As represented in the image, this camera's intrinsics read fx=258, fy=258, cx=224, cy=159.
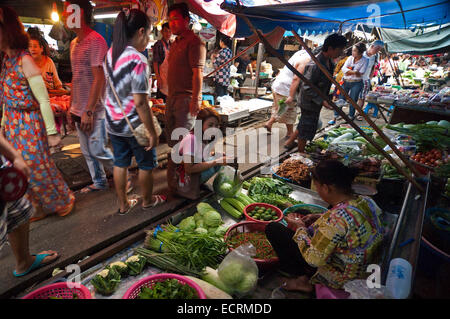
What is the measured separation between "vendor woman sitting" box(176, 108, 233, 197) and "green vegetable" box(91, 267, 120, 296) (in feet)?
4.80

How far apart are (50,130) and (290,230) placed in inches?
104

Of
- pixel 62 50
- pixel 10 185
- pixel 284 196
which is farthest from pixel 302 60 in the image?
pixel 62 50

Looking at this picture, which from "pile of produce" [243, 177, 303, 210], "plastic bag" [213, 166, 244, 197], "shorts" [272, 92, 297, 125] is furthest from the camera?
"shorts" [272, 92, 297, 125]

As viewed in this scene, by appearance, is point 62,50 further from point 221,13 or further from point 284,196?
point 284,196

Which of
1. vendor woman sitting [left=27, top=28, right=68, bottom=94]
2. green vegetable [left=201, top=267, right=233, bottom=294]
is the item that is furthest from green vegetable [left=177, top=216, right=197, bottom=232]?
vendor woman sitting [left=27, top=28, right=68, bottom=94]

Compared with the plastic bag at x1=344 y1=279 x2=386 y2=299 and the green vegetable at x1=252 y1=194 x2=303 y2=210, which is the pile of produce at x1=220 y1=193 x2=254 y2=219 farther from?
the plastic bag at x1=344 y1=279 x2=386 y2=299

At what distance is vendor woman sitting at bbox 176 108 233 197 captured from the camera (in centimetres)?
313

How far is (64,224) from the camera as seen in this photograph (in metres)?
3.05

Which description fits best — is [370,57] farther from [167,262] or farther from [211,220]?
[167,262]

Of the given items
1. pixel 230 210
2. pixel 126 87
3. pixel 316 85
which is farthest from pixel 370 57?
pixel 126 87

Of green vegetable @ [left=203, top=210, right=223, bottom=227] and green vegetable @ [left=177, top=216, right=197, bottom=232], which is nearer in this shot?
green vegetable @ [left=177, top=216, right=197, bottom=232]

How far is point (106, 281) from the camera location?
2.30m

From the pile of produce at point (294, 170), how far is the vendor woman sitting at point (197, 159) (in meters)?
1.40

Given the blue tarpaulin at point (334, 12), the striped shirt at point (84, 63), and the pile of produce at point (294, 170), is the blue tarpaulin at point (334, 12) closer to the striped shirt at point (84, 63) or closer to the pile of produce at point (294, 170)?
the striped shirt at point (84, 63)
